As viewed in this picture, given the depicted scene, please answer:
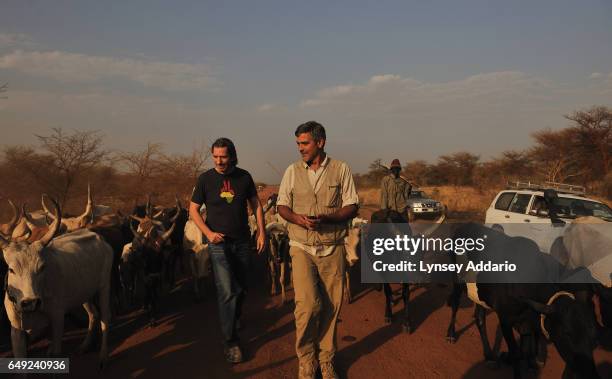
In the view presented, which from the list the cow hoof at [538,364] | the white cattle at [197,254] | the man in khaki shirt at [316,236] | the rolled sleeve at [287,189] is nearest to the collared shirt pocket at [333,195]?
the man in khaki shirt at [316,236]

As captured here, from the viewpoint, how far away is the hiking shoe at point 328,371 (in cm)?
414

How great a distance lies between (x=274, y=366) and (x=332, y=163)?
2.54m

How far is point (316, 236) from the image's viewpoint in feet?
13.1

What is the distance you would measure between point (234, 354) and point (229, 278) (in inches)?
37.0

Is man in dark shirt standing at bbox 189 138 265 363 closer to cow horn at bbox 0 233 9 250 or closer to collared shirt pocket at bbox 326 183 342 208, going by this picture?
collared shirt pocket at bbox 326 183 342 208

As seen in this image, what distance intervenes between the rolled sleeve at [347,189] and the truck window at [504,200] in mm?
6870

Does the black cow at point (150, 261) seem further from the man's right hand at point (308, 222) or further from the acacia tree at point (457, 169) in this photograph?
the acacia tree at point (457, 169)

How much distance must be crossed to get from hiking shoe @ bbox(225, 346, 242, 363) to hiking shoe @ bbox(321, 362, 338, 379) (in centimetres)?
115

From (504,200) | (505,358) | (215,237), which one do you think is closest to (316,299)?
(215,237)

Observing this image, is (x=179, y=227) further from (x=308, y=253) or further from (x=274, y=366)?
(x=308, y=253)

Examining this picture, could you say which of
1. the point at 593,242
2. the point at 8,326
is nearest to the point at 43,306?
the point at 8,326

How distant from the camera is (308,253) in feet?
13.3

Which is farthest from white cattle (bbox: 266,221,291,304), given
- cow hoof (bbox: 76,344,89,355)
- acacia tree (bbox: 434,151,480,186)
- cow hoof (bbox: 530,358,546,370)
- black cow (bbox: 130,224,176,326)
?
acacia tree (bbox: 434,151,480,186)

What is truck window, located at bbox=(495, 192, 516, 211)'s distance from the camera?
954cm
